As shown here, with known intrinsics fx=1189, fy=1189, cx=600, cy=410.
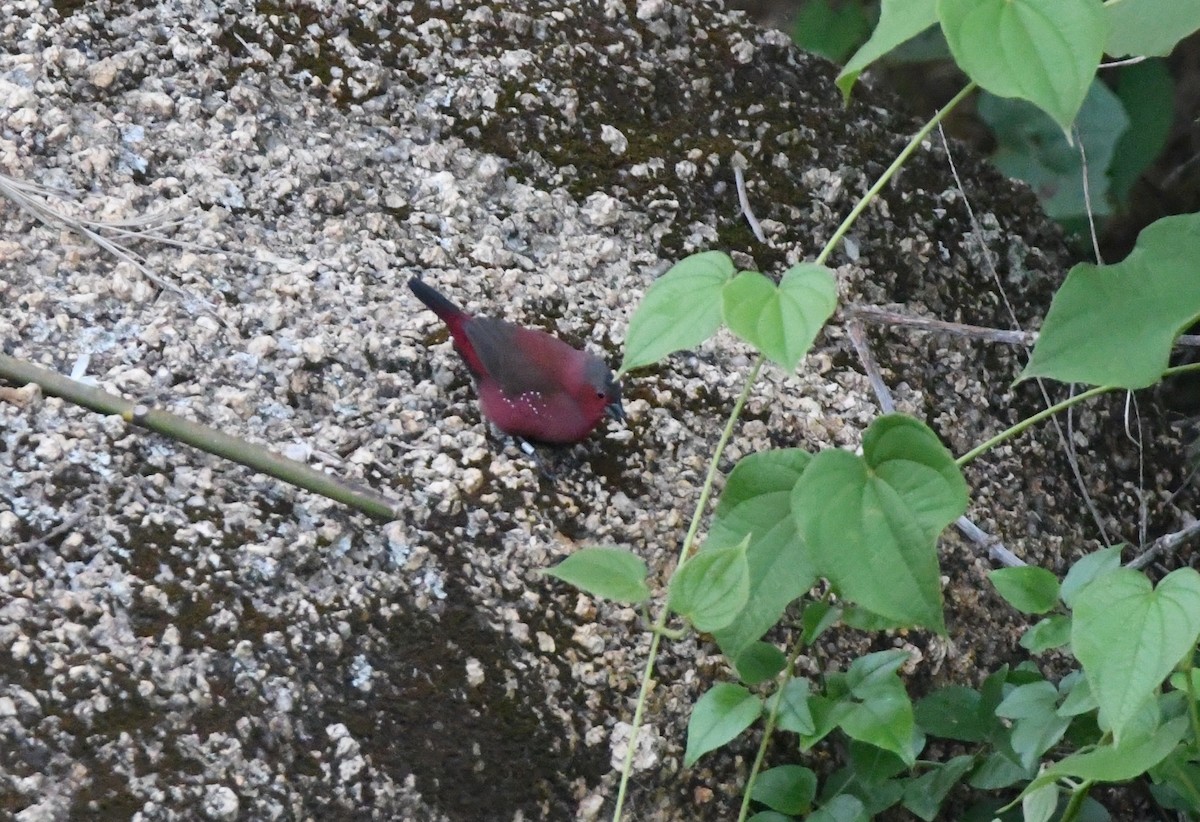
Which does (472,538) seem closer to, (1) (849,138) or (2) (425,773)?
(2) (425,773)

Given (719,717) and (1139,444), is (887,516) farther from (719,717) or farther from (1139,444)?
(1139,444)

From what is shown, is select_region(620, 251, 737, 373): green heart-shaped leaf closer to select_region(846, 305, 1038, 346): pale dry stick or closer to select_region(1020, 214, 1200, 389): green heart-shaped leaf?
select_region(1020, 214, 1200, 389): green heart-shaped leaf

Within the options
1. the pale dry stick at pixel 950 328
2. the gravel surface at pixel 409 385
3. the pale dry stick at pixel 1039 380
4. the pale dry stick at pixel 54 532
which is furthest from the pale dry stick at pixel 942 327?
the pale dry stick at pixel 54 532

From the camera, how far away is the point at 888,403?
5.29 feet

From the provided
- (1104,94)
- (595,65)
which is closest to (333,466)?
(595,65)

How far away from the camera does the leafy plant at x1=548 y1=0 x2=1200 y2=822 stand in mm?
938

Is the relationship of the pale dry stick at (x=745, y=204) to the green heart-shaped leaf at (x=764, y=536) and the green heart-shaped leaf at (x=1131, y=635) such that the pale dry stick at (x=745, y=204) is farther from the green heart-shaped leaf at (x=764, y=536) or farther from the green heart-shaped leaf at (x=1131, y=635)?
the green heart-shaped leaf at (x=1131, y=635)

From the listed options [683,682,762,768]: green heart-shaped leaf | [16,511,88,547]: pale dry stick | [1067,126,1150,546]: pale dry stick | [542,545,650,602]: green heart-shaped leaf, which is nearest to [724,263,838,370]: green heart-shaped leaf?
[542,545,650,602]: green heart-shaped leaf

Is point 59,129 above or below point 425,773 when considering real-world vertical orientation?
above

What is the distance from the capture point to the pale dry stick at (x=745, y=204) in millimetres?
1806

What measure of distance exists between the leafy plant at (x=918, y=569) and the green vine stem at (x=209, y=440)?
1.13ft

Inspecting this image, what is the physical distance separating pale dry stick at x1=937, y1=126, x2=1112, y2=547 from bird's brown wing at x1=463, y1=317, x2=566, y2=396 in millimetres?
702

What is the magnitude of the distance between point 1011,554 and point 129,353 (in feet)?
3.74

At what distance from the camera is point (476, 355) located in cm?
153
